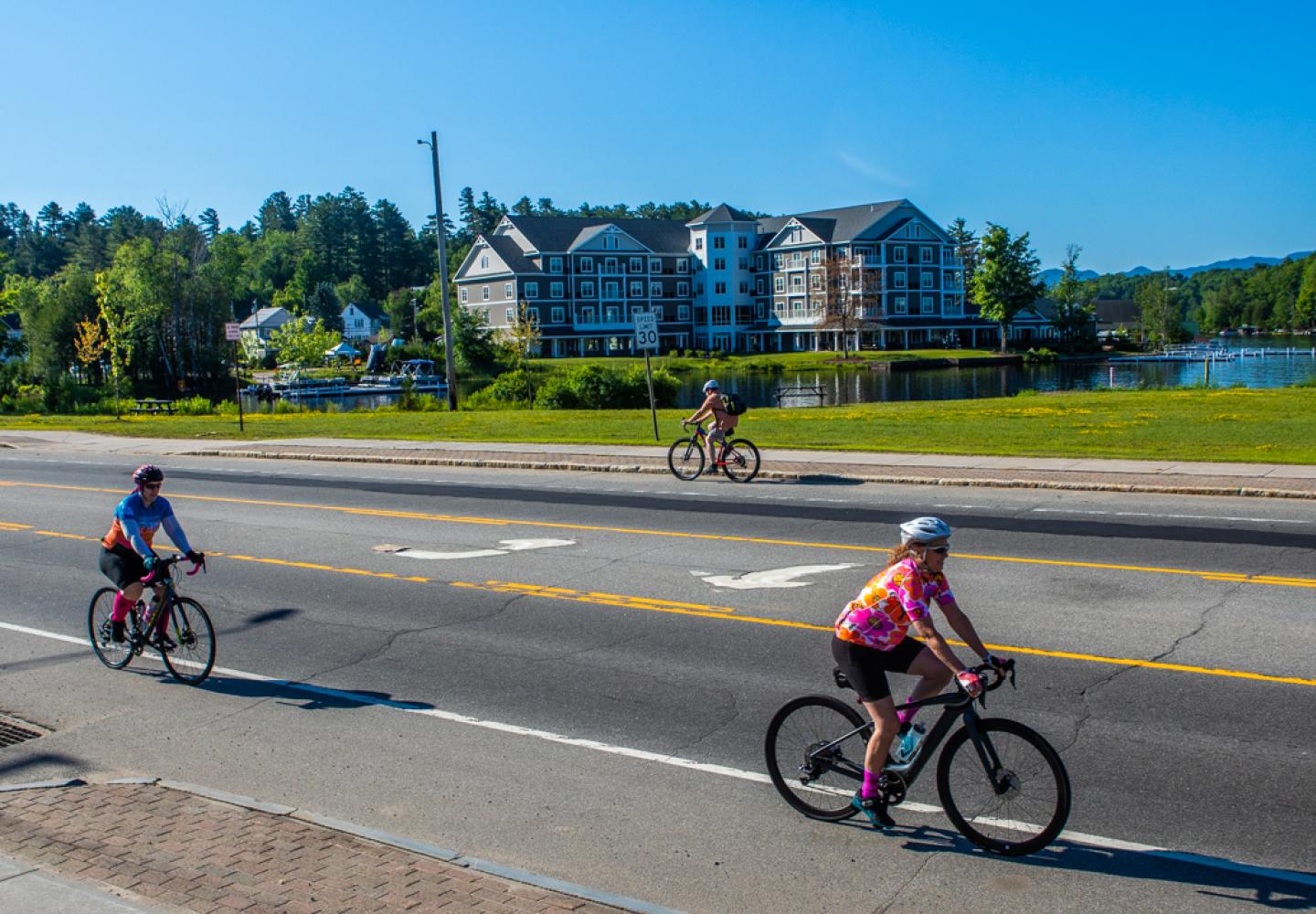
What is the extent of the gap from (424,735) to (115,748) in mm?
2347

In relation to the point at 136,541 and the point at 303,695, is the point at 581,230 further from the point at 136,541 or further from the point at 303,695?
the point at 303,695

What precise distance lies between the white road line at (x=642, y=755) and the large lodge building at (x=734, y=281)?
102 metres

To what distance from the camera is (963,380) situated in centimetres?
7944

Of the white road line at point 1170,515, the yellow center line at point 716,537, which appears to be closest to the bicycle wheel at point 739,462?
the yellow center line at point 716,537

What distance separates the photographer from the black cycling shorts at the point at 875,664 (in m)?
6.84

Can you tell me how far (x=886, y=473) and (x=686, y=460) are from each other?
3.90 m

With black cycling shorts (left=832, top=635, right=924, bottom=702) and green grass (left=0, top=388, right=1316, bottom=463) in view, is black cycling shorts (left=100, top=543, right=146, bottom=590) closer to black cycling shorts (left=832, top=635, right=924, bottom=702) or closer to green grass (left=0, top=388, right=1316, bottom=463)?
black cycling shorts (left=832, top=635, right=924, bottom=702)

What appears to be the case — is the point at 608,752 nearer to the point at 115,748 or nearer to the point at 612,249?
the point at 115,748

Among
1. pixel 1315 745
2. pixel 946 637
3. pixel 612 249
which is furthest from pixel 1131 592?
pixel 612 249

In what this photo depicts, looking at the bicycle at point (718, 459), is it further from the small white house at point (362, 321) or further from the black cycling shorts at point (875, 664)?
the small white house at point (362, 321)

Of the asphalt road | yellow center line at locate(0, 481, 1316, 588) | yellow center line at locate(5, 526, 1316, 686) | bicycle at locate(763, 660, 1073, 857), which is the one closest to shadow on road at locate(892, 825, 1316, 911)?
the asphalt road

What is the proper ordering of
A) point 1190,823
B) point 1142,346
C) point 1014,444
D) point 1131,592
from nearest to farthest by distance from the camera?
point 1190,823
point 1131,592
point 1014,444
point 1142,346

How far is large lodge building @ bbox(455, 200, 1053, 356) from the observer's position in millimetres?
114625

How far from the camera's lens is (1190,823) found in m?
6.93
